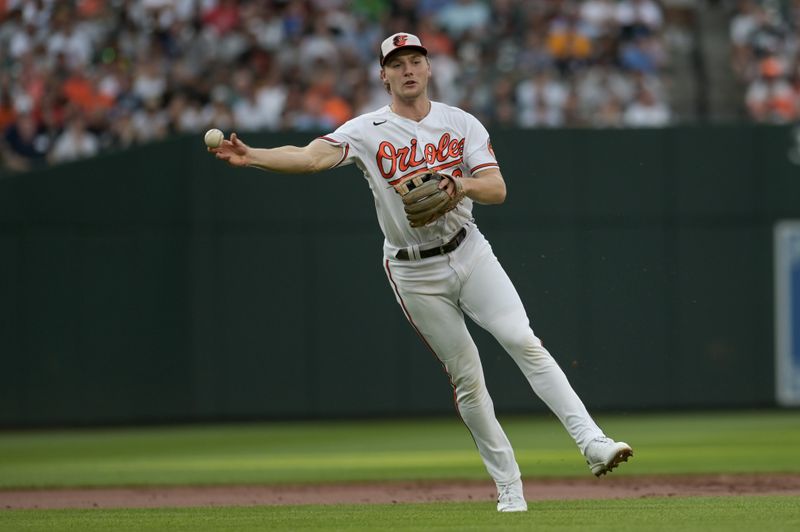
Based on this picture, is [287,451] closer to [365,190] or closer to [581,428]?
[365,190]

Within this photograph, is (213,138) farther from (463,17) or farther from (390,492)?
(463,17)

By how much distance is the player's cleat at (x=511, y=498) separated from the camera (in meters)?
7.08

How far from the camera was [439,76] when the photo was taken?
51.2 feet

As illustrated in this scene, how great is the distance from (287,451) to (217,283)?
122 inches

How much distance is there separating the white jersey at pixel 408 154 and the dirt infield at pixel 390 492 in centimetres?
215

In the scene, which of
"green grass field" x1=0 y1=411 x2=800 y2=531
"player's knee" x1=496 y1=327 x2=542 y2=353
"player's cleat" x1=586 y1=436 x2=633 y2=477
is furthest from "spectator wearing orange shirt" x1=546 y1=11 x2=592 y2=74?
"player's cleat" x1=586 y1=436 x2=633 y2=477

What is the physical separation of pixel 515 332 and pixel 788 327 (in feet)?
30.0

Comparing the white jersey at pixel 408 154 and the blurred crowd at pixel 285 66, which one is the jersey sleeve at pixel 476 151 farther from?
the blurred crowd at pixel 285 66

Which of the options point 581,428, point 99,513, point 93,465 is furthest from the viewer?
point 93,465

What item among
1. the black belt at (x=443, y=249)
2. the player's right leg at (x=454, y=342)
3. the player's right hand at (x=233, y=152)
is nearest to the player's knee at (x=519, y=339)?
the player's right leg at (x=454, y=342)

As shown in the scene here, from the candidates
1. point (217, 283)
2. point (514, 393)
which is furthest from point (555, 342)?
point (217, 283)

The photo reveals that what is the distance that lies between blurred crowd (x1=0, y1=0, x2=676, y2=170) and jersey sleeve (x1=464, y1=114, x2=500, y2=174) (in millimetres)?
7820

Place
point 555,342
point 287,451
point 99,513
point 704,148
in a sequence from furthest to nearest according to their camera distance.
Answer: point 704,148
point 555,342
point 287,451
point 99,513

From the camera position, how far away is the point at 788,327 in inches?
605
